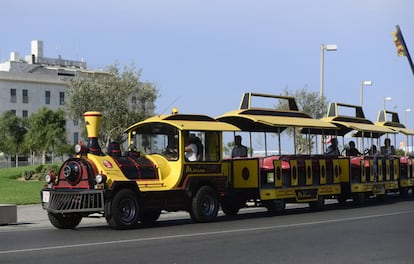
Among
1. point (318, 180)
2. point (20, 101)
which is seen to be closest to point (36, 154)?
point (20, 101)

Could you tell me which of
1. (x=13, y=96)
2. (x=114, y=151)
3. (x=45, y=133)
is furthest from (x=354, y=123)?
(x=13, y=96)

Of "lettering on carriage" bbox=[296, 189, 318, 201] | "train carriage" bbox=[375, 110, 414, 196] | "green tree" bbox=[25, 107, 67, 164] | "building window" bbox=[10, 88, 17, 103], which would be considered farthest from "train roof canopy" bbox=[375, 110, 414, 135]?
"building window" bbox=[10, 88, 17, 103]

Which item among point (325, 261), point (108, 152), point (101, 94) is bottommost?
point (325, 261)

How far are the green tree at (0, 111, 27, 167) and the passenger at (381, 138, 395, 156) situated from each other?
63.6 metres

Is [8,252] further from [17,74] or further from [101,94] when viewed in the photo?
[17,74]

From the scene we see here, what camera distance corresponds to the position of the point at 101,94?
123 feet

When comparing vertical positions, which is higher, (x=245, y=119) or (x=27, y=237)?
(x=245, y=119)

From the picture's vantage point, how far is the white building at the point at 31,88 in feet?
299

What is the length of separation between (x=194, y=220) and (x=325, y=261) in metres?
6.97

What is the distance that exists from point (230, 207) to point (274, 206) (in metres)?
1.31

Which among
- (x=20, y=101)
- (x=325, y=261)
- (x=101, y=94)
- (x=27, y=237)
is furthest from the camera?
(x=20, y=101)

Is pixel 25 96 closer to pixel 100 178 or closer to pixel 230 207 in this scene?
pixel 230 207

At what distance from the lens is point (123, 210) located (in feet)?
48.4

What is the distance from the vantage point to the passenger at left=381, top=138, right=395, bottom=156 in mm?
26242
